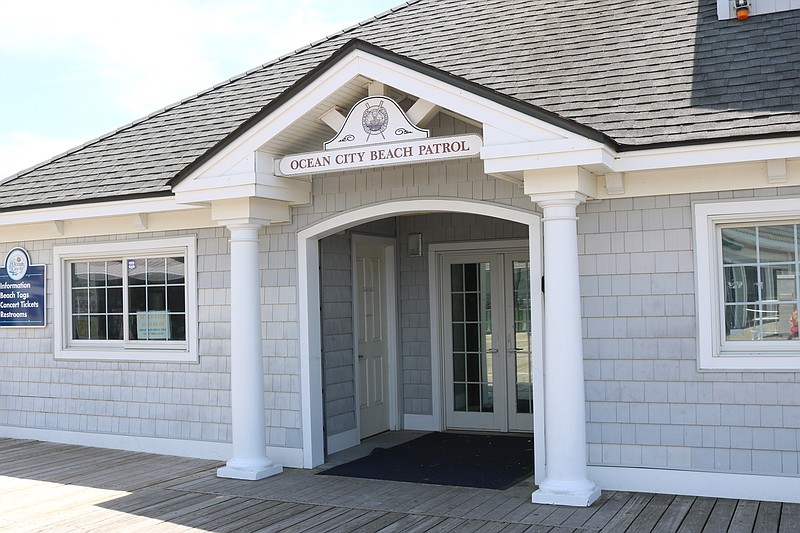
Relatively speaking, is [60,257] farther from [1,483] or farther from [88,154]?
[1,483]

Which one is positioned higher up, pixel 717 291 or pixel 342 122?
pixel 342 122

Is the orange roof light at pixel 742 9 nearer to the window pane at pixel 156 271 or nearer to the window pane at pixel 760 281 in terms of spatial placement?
the window pane at pixel 760 281

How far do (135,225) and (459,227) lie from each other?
3.66 meters

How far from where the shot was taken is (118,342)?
9703 millimetres

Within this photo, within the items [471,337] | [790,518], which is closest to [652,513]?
[790,518]

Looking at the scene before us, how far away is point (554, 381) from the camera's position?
21.9 feet

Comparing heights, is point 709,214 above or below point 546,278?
above

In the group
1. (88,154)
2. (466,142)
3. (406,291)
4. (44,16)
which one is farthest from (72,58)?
(466,142)

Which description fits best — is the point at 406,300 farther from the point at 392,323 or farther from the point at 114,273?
the point at 114,273

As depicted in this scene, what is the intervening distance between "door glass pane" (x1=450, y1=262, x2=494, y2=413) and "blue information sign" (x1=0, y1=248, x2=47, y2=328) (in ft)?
16.0

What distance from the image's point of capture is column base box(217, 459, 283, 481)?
25.9 feet

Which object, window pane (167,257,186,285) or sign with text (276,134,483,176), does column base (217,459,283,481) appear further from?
sign with text (276,134,483,176)

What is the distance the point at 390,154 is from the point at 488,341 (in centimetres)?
383

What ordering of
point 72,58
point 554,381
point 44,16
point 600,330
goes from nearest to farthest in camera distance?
point 554,381
point 600,330
point 44,16
point 72,58
